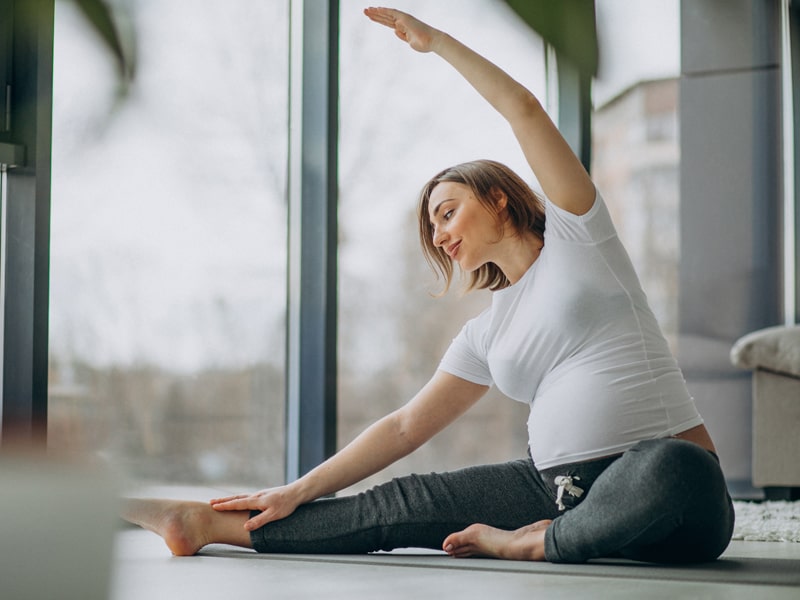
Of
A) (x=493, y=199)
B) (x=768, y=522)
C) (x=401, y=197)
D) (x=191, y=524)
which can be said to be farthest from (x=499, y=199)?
(x=401, y=197)

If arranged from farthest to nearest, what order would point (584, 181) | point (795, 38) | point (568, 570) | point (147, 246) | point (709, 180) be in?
point (795, 38)
point (709, 180)
point (147, 246)
point (584, 181)
point (568, 570)

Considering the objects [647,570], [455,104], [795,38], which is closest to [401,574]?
[647,570]

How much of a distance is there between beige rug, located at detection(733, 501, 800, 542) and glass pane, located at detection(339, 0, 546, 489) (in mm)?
1047

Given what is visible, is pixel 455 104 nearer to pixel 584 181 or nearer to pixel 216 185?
pixel 216 185

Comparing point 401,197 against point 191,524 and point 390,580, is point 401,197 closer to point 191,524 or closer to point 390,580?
point 191,524

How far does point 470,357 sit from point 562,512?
35 centimetres

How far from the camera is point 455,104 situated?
3549 millimetres

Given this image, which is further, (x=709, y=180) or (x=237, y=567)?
(x=709, y=180)

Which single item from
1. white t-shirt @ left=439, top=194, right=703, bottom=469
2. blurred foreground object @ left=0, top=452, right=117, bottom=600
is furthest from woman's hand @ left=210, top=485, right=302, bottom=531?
blurred foreground object @ left=0, top=452, right=117, bottom=600

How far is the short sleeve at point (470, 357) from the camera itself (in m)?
1.96

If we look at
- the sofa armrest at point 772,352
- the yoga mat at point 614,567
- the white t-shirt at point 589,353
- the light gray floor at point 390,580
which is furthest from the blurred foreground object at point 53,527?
the sofa armrest at point 772,352

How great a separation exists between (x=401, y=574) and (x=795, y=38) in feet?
12.0

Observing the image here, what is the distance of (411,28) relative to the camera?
173 cm

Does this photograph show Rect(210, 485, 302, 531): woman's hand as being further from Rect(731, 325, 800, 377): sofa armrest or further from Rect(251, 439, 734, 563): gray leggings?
Rect(731, 325, 800, 377): sofa armrest
